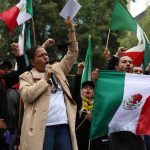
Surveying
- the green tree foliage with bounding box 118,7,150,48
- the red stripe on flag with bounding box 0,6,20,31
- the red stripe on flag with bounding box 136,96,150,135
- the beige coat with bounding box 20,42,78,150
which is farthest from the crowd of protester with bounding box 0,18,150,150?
the green tree foliage with bounding box 118,7,150,48

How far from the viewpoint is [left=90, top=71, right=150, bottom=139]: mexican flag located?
19.5 ft

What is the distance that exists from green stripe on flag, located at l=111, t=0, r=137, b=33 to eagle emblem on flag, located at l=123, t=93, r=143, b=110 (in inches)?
86.0

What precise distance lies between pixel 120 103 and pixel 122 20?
2355 mm

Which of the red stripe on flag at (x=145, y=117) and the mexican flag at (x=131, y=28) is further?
the mexican flag at (x=131, y=28)

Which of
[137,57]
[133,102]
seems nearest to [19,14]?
[137,57]

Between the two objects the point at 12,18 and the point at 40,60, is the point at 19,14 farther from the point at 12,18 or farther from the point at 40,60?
the point at 40,60

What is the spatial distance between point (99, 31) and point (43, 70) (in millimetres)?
21058

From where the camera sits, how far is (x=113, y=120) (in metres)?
5.94

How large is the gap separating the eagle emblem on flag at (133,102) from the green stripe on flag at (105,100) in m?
0.08

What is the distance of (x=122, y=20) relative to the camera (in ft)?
26.2

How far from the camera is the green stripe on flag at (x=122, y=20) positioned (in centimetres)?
798

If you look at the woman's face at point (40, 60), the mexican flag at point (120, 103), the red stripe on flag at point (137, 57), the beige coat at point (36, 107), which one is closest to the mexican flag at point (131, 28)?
the red stripe on flag at point (137, 57)

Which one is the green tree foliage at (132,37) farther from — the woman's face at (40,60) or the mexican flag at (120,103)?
the woman's face at (40,60)

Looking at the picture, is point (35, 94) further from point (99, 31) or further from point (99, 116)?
point (99, 31)
